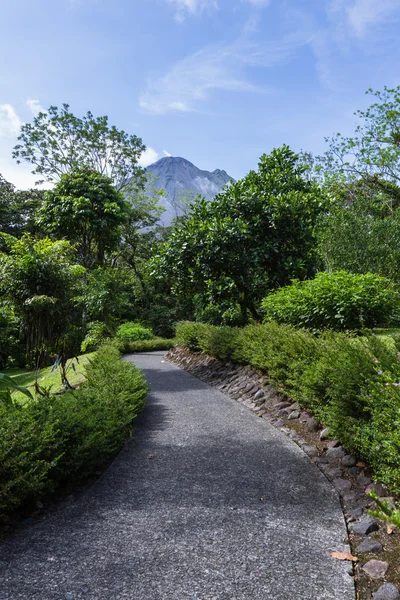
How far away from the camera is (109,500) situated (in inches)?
138

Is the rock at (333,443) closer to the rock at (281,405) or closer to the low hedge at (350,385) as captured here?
the low hedge at (350,385)

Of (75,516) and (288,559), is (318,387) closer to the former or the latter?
(288,559)

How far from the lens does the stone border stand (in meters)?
2.53

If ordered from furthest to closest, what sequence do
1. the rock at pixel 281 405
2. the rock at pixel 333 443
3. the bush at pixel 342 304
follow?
the bush at pixel 342 304, the rock at pixel 281 405, the rock at pixel 333 443

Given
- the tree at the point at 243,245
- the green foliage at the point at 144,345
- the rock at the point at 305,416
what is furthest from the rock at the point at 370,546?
the green foliage at the point at 144,345

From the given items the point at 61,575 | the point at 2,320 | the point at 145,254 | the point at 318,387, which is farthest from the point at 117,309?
the point at 61,575

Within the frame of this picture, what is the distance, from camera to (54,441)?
369 centimetres

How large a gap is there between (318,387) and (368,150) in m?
22.6

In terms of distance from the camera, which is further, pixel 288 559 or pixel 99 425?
pixel 99 425

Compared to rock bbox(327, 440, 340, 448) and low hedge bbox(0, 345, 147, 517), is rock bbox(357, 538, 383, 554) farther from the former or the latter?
low hedge bbox(0, 345, 147, 517)

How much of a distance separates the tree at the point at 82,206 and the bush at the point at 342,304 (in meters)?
8.77

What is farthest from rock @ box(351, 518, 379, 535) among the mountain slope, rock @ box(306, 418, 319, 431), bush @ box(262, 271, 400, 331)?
the mountain slope

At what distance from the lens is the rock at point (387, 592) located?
226cm

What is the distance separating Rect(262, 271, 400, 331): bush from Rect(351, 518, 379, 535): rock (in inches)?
179
